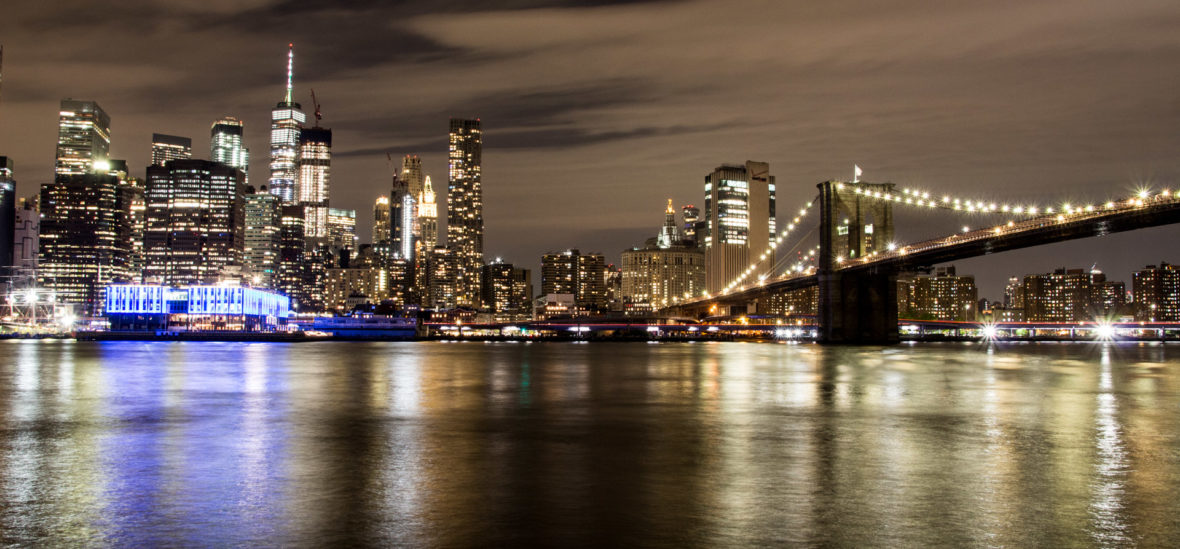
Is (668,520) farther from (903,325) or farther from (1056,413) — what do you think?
(903,325)

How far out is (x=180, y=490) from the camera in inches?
574

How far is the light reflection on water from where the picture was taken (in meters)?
11.9

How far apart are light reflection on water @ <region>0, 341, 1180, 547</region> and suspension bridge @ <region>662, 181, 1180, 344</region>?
32.8m

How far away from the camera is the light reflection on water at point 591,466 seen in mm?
11859

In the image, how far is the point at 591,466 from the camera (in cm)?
1723

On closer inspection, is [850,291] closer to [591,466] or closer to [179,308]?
[591,466]

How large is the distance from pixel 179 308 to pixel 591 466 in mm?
140672

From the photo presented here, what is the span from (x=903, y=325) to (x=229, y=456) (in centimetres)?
14317

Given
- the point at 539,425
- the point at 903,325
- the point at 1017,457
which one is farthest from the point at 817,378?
the point at 903,325

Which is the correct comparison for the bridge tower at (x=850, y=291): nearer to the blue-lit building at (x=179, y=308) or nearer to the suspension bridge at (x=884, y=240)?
the suspension bridge at (x=884, y=240)

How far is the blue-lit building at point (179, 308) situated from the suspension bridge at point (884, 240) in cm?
8552

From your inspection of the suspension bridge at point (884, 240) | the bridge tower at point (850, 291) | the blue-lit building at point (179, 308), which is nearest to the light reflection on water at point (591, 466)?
the suspension bridge at point (884, 240)

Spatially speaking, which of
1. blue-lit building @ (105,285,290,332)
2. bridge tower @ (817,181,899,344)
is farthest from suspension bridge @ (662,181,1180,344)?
blue-lit building @ (105,285,290,332)

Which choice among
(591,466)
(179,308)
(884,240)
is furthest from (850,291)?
(179,308)
